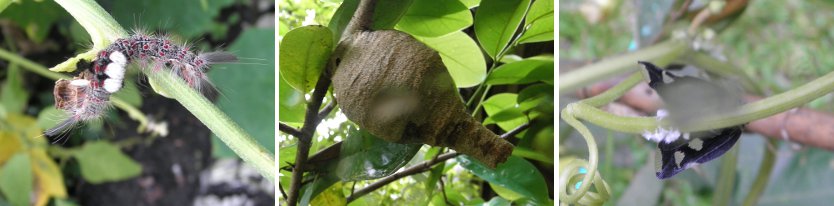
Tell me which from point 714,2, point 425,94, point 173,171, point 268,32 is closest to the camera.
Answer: point 425,94

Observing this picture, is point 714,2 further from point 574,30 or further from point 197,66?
point 197,66

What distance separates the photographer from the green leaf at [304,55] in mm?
310

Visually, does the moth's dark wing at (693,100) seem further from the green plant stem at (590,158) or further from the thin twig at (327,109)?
the thin twig at (327,109)

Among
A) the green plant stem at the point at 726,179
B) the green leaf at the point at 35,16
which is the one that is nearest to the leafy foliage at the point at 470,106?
the green plant stem at the point at 726,179

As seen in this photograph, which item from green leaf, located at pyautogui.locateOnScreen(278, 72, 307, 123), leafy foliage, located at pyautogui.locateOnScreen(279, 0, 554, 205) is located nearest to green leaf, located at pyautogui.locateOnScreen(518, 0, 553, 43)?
leafy foliage, located at pyautogui.locateOnScreen(279, 0, 554, 205)

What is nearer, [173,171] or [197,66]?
[197,66]

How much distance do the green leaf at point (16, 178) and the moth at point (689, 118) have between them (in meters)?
0.51

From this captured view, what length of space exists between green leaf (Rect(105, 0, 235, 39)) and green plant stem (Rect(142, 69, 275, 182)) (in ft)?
0.71

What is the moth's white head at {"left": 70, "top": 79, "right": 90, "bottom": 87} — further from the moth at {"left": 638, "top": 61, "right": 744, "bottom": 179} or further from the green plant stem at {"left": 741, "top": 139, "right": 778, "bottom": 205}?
the green plant stem at {"left": 741, "top": 139, "right": 778, "bottom": 205}

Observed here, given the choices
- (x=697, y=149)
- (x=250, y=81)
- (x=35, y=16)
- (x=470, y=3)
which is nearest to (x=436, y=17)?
(x=470, y=3)

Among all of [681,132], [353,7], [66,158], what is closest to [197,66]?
[353,7]

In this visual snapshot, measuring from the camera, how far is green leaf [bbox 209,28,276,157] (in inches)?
19.6

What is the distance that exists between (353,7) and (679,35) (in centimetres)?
20

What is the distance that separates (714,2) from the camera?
40 centimetres
